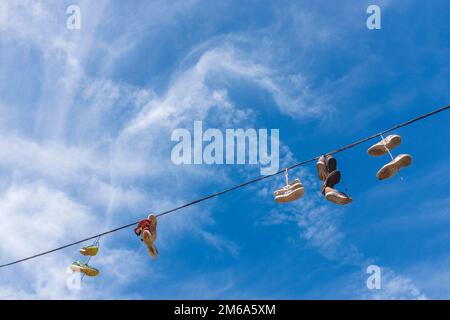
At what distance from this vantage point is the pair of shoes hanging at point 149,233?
814cm

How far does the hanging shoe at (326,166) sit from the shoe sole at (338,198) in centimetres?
55

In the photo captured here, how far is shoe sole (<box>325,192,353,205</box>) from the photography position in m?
6.99

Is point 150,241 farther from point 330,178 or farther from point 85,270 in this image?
point 330,178

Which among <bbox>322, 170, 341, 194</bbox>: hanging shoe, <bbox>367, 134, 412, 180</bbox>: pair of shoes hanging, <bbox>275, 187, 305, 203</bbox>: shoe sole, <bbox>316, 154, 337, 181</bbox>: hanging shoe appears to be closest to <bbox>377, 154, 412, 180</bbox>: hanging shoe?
<bbox>367, 134, 412, 180</bbox>: pair of shoes hanging

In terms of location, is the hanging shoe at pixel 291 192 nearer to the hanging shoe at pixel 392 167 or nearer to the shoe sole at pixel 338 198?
the shoe sole at pixel 338 198

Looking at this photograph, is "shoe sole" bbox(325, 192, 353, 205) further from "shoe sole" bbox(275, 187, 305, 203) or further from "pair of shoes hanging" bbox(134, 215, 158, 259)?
"pair of shoes hanging" bbox(134, 215, 158, 259)

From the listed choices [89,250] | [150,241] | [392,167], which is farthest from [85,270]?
[392,167]

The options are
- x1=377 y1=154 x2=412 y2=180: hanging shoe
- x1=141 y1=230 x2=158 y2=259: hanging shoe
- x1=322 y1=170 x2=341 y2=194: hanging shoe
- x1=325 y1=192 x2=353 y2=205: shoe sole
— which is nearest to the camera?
x1=377 y1=154 x2=412 y2=180: hanging shoe

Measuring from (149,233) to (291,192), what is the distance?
2.29 meters

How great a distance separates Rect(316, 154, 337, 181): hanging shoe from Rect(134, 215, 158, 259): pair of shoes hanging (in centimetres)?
263

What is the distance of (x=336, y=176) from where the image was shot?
295 inches
